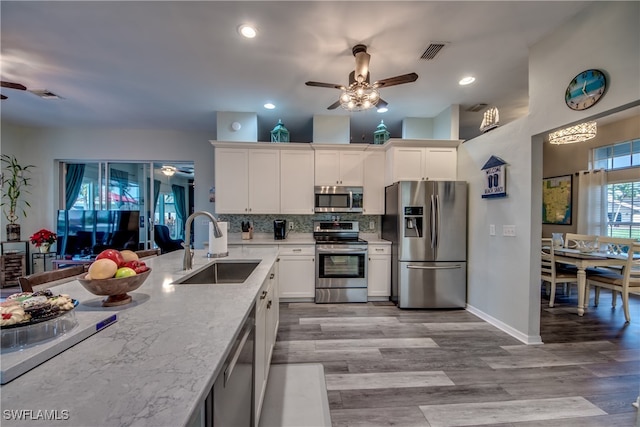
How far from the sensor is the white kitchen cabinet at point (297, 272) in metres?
3.79

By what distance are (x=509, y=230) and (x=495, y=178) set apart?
621mm

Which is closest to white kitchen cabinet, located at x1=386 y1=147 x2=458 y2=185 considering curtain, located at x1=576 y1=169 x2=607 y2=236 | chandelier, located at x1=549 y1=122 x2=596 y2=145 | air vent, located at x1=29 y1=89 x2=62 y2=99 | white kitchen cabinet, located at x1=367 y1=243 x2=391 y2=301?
white kitchen cabinet, located at x1=367 y1=243 x2=391 y2=301

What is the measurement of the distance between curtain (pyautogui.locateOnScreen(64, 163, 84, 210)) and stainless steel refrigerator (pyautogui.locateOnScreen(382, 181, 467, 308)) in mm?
6118

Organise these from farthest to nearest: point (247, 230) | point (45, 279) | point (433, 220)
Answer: point (247, 230) < point (433, 220) < point (45, 279)

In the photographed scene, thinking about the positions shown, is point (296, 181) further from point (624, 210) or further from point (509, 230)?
point (624, 210)

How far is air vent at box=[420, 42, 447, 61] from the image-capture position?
248 cm

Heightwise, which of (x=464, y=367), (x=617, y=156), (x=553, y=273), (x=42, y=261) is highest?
(x=617, y=156)

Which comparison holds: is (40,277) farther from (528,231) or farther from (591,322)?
(591,322)

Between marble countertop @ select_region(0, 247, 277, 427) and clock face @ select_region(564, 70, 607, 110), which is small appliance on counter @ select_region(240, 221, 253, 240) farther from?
clock face @ select_region(564, 70, 607, 110)

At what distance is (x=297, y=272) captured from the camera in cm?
381

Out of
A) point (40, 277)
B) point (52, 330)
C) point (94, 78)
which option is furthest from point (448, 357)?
point (94, 78)

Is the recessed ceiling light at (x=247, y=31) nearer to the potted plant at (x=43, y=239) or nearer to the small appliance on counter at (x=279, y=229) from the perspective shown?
the small appliance on counter at (x=279, y=229)

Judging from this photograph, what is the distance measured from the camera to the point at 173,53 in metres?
2.62

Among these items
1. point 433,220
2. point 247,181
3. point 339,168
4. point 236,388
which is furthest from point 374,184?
point 236,388
